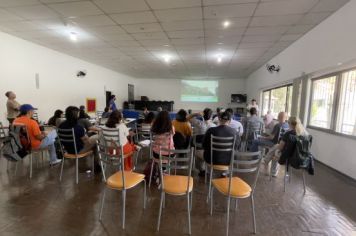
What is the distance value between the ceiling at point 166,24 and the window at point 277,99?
1.40 meters

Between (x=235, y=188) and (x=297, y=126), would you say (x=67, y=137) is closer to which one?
(x=235, y=188)

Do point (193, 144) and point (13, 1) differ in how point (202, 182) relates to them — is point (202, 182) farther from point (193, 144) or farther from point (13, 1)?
point (13, 1)

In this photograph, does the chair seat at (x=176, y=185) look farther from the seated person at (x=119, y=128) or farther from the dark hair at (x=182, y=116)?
the dark hair at (x=182, y=116)

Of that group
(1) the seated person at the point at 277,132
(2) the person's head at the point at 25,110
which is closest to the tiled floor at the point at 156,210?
(1) the seated person at the point at 277,132

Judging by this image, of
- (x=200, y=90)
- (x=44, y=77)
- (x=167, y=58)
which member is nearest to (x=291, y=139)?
(x=167, y=58)

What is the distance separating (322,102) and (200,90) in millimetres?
8637

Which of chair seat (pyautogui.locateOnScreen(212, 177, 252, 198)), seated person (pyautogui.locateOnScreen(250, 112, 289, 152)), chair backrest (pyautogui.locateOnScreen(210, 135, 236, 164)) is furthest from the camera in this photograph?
seated person (pyautogui.locateOnScreen(250, 112, 289, 152))

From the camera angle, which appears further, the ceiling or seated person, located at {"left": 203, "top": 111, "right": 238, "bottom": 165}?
the ceiling

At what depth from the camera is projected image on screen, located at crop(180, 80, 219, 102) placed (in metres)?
12.6

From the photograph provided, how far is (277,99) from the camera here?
7430 mm

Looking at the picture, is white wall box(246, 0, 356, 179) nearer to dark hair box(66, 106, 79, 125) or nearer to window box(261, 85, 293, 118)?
window box(261, 85, 293, 118)

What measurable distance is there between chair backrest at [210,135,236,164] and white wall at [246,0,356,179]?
241 cm

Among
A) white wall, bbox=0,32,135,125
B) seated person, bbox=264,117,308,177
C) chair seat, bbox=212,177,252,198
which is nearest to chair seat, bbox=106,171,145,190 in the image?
chair seat, bbox=212,177,252,198

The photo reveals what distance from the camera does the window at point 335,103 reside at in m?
3.55
